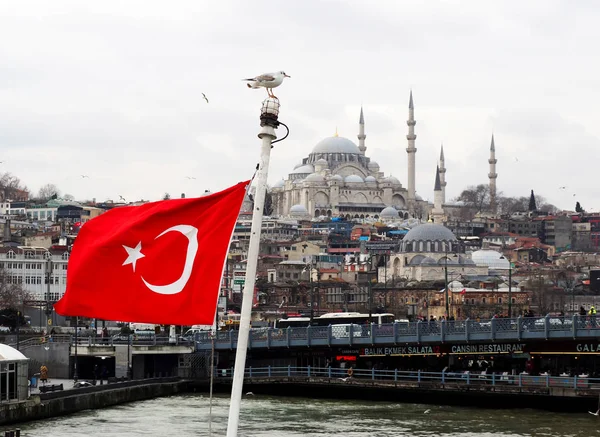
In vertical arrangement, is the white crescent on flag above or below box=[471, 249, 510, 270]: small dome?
below

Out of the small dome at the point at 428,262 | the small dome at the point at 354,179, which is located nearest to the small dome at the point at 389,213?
the small dome at the point at 354,179

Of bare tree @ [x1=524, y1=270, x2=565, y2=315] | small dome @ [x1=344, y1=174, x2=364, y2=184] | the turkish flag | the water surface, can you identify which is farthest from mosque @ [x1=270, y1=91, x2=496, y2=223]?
the turkish flag

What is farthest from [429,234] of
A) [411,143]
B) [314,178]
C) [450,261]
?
[314,178]

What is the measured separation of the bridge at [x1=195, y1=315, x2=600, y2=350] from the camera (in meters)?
36.5

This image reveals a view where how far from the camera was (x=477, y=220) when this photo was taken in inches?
7141

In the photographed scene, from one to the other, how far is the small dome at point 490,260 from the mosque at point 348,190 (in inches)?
1697

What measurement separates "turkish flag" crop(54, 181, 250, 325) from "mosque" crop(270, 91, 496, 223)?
165 metres

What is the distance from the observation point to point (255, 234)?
10.6 meters

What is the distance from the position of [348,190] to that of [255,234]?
A: 586ft

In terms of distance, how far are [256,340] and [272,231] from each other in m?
116

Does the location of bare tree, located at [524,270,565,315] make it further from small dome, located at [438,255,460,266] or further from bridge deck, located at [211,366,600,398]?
bridge deck, located at [211,366,600,398]

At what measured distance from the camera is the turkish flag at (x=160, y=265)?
11.2 m

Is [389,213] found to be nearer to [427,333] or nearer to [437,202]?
[437,202]

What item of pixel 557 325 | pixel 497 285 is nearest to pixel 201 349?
pixel 557 325
